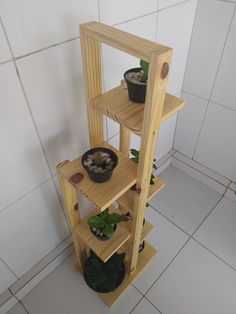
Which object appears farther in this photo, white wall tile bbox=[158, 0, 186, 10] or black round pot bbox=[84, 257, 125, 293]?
black round pot bbox=[84, 257, 125, 293]

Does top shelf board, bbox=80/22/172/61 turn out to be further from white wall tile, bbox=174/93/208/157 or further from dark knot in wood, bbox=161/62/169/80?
white wall tile, bbox=174/93/208/157

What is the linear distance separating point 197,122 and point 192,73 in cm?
25

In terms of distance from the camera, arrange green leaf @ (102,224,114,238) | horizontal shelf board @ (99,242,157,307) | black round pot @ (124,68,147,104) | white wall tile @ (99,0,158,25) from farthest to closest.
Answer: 1. horizontal shelf board @ (99,242,157,307)
2. green leaf @ (102,224,114,238)
3. white wall tile @ (99,0,158,25)
4. black round pot @ (124,68,147,104)

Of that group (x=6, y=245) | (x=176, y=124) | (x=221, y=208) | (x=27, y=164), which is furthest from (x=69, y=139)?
(x=221, y=208)

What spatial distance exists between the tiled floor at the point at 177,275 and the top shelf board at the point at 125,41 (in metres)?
0.97

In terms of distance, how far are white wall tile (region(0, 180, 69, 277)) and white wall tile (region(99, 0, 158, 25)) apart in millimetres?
537

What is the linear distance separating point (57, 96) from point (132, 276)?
81cm

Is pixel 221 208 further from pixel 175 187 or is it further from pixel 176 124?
pixel 176 124

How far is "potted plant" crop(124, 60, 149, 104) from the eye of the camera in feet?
1.79

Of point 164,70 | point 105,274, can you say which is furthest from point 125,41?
point 105,274

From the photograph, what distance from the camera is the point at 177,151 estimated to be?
4.94 ft

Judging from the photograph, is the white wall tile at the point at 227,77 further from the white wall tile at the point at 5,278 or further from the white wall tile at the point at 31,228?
the white wall tile at the point at 5,278

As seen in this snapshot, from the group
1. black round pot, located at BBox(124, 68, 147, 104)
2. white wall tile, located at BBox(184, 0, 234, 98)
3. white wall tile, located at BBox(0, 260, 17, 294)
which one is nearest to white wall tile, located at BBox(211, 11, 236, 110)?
white wall tile, located at BBox(184, 0, 234, 98)

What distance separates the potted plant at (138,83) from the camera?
545mm
